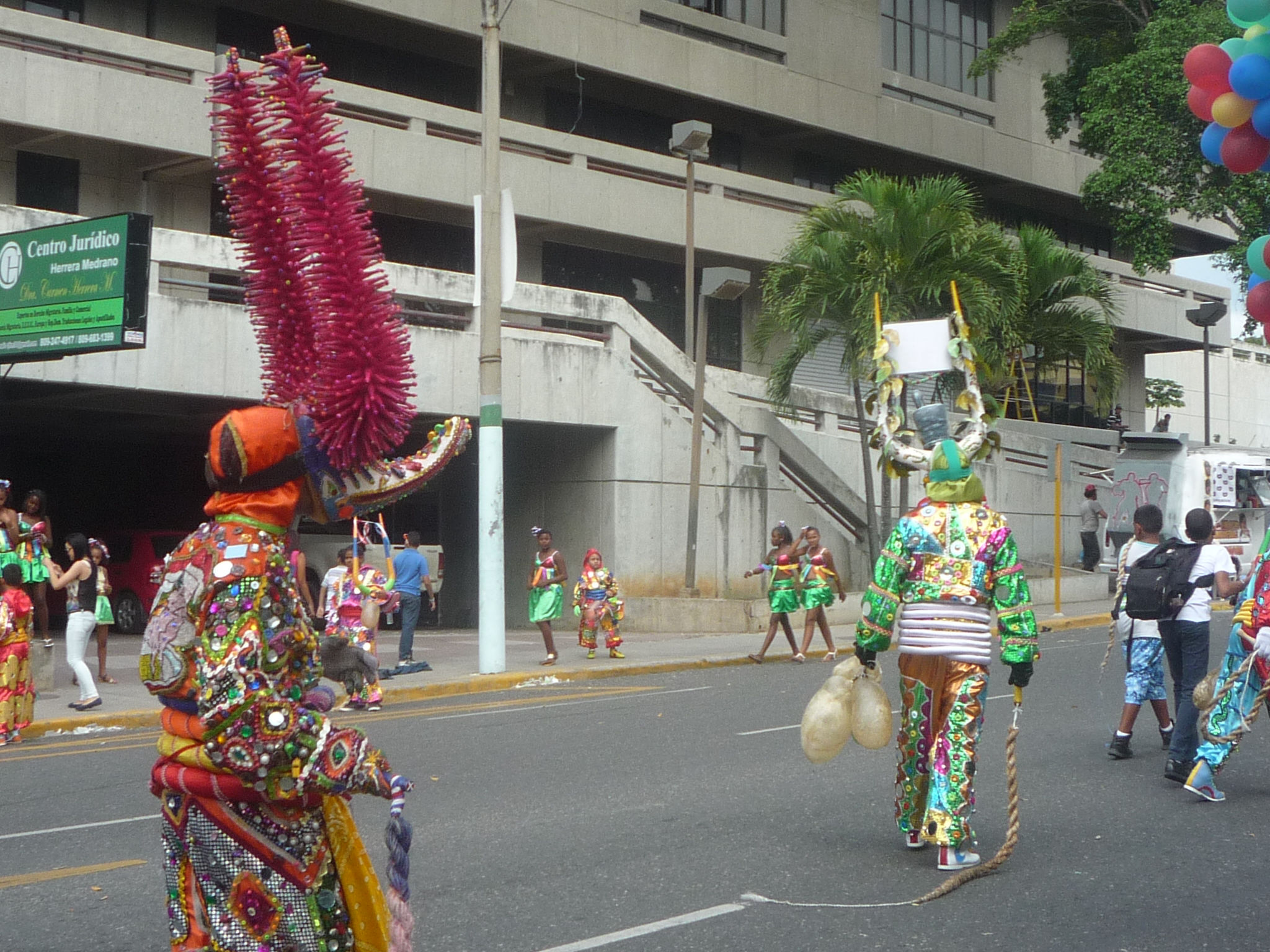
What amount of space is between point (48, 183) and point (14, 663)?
1353cm

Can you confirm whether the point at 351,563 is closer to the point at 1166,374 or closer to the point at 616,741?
the point at 616,741

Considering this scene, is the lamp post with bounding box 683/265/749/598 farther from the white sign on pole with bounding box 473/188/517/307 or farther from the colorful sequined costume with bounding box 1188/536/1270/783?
the colorful sequined costume with bounding box 1188/536/1270/783

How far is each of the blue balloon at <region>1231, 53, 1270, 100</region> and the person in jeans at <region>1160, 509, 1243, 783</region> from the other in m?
3.13

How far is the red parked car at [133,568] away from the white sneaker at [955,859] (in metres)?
16.8

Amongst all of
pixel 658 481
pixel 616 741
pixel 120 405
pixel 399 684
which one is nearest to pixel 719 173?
pixel 658 481

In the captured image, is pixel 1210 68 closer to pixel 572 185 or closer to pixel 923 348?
pixel 923 348

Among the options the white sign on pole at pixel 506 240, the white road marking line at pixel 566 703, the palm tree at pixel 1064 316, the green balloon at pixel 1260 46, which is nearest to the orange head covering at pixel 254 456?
the green balloon at pixel 1260 46

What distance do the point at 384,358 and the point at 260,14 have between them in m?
23.9

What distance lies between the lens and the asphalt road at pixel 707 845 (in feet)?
19.2

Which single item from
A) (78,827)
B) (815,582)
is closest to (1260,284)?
(78,827)

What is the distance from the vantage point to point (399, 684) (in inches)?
595

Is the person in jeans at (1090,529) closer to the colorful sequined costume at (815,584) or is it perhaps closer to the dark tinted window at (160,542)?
the colorful sequined costume at (815,584)

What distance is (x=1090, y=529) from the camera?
28.0 meters

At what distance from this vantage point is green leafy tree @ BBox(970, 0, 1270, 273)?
24.2 meters
